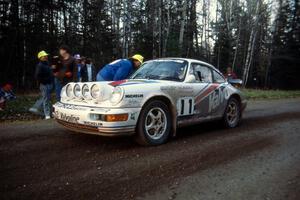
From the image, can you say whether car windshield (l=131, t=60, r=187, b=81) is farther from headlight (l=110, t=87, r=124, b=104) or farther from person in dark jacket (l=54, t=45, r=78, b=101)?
person in dark jacket (l=54, t=45, r=78, b=101)

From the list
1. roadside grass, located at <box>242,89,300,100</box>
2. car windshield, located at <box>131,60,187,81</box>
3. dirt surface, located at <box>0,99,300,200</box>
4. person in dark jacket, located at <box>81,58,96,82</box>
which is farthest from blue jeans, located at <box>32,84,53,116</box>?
roadside grass, located at <box>242,89,300,100</box>

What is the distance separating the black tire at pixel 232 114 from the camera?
6891mm

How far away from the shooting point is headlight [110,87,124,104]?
15.3ft

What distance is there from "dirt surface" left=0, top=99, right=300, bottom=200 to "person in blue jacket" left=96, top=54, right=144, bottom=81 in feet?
5.43

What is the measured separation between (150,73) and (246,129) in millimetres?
2681

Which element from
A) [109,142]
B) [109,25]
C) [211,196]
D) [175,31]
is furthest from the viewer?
[175,31]

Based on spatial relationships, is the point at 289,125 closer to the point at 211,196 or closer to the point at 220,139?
the point at 220,139

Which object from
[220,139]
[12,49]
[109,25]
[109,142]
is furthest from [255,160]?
[109,25]

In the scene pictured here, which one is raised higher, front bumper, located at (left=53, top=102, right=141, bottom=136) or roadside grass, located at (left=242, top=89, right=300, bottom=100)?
front bumper, located at (left=53, top=102, right=141, bottom=136)

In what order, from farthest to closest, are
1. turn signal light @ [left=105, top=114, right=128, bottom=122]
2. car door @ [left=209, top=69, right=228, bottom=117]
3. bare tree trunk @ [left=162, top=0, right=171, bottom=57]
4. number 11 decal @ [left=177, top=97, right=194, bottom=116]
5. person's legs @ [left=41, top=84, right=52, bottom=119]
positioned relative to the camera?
bare tree trunk @ [left=162, top=0, right=171, bottom=57] < person's legs @ [left=41, top=84, right=52, bottom=119] < car door @ [left=209, top=69, right=228, bottom=117] < number 11 decal @ [left=177, top=97, right=194, bottom=116] < turn signal light @ [left=105, top=114, right=128, bottom=122]

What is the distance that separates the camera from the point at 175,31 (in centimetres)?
2794

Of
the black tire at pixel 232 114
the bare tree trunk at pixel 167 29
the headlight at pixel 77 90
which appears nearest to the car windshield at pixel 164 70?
the headlight at pixel 77 90

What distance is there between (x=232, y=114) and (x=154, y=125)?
269cm

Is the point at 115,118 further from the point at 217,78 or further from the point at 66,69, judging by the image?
the point at 66,69
